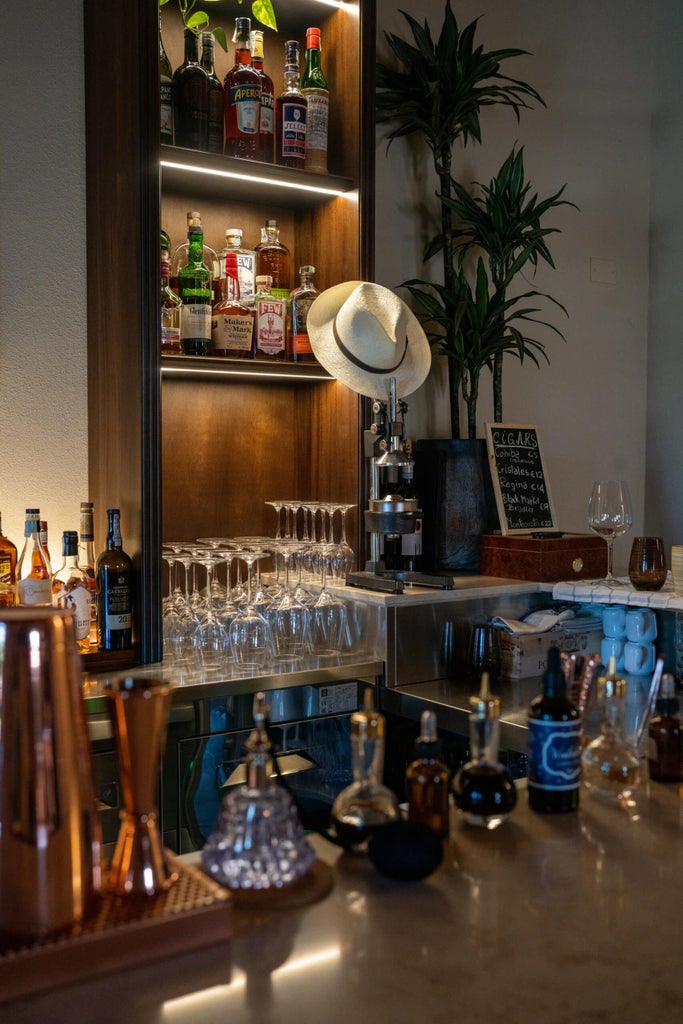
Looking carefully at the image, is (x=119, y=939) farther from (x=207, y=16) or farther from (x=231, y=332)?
(x=207, y=16)

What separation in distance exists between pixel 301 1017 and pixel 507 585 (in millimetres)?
2069

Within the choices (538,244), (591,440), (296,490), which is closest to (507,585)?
(296,490)

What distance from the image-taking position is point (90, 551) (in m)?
2.51

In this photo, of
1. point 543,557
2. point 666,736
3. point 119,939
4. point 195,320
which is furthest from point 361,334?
point 119,939

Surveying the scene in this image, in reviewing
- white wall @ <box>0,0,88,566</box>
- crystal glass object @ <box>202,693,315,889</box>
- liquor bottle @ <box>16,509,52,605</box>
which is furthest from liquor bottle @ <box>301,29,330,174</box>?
crystal glass object @ <box>202,693,315,889</box>

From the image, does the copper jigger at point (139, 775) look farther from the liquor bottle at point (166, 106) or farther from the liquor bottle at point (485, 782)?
the liquor bottle at point (166, 106)

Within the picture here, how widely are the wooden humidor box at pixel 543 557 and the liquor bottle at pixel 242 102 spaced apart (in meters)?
1.34

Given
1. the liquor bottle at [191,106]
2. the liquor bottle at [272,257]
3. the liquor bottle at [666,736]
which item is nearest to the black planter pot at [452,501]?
the liquor bottle at [272,257]

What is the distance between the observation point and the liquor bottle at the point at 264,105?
8.93 ft

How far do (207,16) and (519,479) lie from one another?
1.65 meters

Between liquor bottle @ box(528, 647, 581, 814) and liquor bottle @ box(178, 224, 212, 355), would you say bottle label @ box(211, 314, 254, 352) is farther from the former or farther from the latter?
liquor bottle @ box(528, 647, 581, 814)

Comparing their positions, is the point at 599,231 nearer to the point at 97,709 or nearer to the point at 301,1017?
the point at 97,709

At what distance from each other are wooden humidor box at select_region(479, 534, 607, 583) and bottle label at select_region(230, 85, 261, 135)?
1376 mm

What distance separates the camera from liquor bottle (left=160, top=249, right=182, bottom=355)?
2641mm
